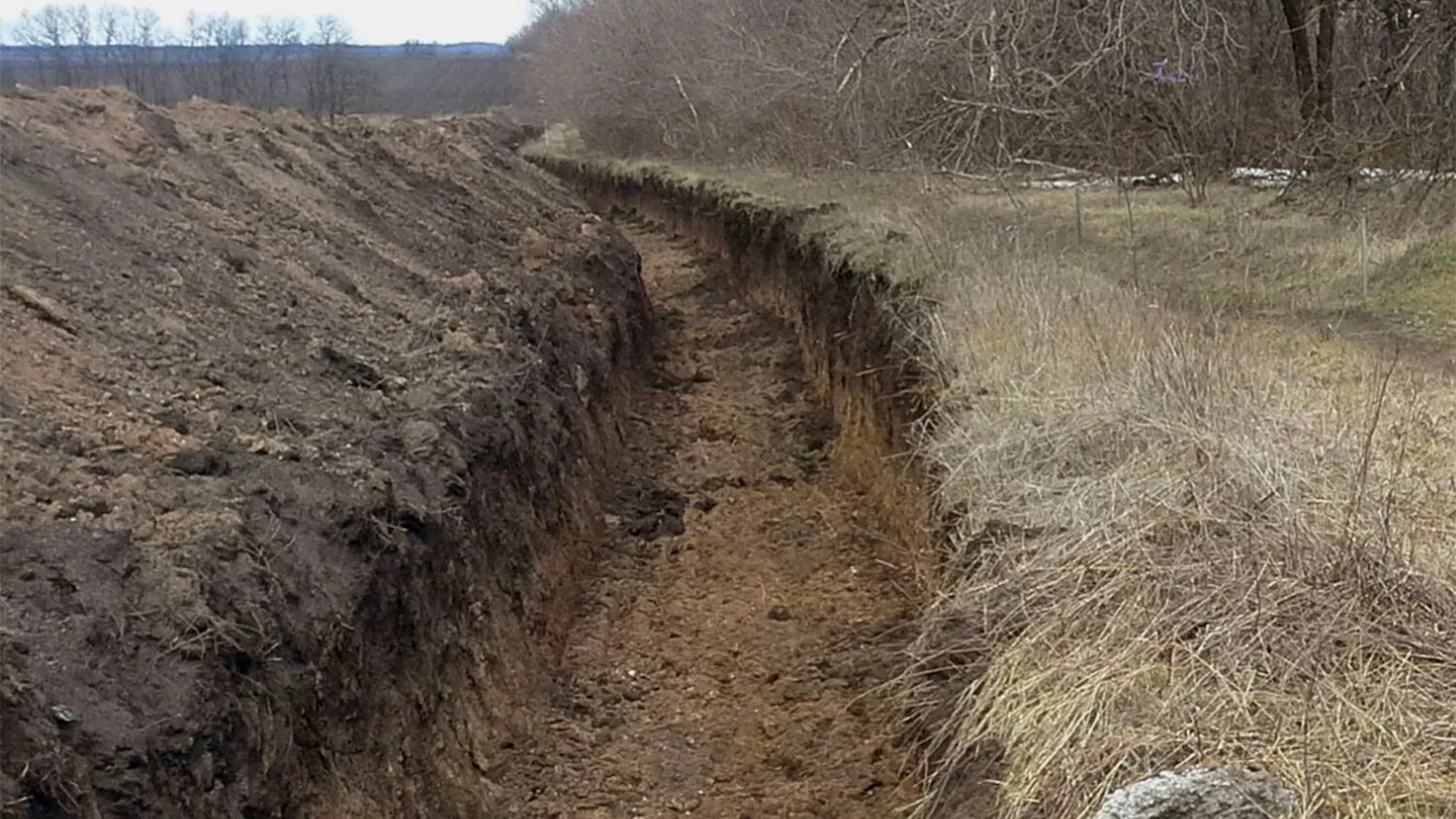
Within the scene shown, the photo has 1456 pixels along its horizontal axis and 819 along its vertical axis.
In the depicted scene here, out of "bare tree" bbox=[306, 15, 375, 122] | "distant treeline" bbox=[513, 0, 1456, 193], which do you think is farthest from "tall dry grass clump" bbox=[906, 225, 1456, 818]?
"bare tree" bbox=[306, 15, 375, 122]

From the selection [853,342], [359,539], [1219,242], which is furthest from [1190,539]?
[1219,242]

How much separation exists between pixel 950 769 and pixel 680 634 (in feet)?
9.60

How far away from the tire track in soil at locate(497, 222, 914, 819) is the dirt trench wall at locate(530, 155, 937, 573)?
10.8 inches

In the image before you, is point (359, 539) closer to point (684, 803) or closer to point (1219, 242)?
point (684, 803)

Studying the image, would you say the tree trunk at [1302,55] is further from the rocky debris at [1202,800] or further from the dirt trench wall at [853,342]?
the rocky debris at [1202,800]

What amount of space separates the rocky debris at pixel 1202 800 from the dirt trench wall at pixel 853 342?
3418 mm

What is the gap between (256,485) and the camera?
15.9ft

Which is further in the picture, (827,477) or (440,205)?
(440,205)

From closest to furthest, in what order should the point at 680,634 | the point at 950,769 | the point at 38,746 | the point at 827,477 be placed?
the point at 38,746 < the point at 950,769 < the point at 680,634 < the point at 827,477

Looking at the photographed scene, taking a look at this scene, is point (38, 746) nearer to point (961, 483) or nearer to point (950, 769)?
point (950, 769)

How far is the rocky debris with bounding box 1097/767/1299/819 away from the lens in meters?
2.87

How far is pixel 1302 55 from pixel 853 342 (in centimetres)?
480

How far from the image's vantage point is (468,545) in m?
5.90

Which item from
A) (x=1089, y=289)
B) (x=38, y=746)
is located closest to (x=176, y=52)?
(x=1089, y=289)
